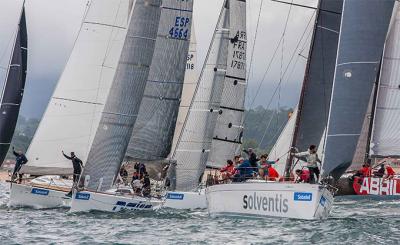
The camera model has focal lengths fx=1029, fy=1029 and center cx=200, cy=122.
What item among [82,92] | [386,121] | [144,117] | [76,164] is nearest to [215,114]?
[144,117]

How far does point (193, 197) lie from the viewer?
34938 millimetres

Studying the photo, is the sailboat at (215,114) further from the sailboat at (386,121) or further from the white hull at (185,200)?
the sailboat at (386,121)

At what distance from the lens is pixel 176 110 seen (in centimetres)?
3719

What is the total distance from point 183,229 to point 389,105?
12503 mm

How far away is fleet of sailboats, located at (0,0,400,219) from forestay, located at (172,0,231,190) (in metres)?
0.04

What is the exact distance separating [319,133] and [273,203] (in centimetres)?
545

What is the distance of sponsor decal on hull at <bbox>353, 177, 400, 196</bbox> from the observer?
132 feet

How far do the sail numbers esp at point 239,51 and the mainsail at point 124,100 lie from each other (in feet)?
22.6

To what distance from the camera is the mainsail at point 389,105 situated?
114 feet

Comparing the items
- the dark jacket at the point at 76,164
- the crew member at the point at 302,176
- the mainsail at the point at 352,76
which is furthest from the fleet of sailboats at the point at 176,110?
the dark jacket at the point at 76,164

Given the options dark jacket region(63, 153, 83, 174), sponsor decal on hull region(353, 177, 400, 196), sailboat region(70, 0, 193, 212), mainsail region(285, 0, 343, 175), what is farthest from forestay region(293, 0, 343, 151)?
sponsor decal on hull region(353, 177, 400, 196)

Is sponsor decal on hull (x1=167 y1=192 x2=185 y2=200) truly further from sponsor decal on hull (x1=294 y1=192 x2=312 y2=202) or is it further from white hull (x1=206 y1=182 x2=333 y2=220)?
sponsor decal on hull (x1=294 y1=192 x2=312 y2=202)

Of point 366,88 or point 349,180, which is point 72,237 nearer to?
point 366,88

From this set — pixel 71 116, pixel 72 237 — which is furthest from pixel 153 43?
pixel 72 237
